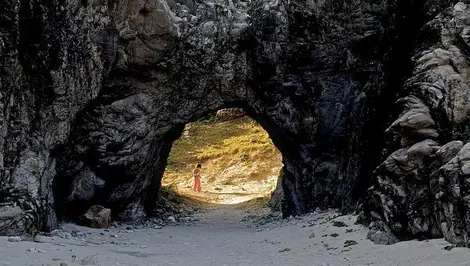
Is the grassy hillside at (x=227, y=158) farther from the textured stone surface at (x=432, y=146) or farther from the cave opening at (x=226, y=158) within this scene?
the textured stone surface at (x=432, y=146)

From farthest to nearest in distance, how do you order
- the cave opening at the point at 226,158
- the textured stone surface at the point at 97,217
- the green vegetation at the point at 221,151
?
the green vegetation at the point at 221,151, the cave opening at the point at 226,158, the textured stone surface at the point at 97,217

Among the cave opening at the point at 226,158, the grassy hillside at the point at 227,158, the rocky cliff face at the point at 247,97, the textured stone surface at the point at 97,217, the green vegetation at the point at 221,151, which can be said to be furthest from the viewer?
the green vegetation at the point at 221,151

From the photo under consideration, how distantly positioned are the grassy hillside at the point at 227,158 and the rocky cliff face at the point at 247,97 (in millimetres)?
13383

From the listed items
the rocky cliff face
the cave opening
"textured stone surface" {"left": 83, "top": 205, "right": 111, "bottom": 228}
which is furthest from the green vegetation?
"textured stone surface" {"left": 83, "top": 205, "right": 111, "bottom": 228}

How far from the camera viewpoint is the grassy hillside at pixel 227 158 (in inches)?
1236

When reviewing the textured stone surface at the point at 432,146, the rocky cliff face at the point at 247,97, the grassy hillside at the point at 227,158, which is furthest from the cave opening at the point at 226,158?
the textured stone surface at the point at 432,146

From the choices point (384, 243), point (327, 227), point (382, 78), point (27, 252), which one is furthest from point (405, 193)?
point (27, 252)

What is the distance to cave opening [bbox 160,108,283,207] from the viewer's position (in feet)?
102

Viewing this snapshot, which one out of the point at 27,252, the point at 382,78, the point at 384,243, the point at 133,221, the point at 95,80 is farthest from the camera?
the point at 133,221

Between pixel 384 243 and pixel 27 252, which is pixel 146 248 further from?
pixel 384 243

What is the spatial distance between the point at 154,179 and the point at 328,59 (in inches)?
320

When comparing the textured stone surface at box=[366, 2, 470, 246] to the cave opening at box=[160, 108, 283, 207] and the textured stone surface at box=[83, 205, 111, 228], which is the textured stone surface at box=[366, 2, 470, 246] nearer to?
the textured stone surface at box=[83, 205, 111, 228]

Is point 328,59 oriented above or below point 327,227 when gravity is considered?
above

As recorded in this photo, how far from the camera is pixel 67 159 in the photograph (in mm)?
13523
